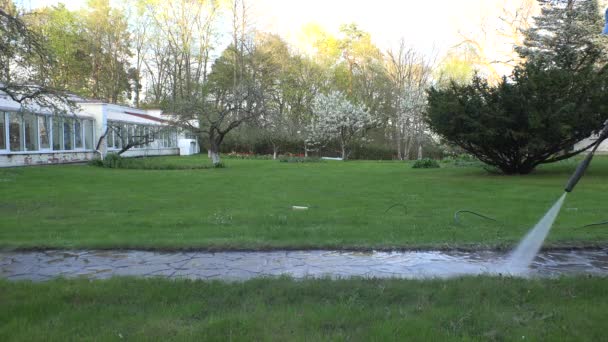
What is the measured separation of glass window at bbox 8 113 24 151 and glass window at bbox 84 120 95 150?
652 centimetres

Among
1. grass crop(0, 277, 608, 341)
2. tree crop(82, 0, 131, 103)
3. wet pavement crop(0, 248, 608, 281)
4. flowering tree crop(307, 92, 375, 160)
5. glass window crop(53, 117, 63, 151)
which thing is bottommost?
wet pavement crop(0, 248, 608, 281)

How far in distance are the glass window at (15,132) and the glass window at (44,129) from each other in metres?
1.63

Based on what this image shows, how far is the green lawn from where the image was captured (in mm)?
7508

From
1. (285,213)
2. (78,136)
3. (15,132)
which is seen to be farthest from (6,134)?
(285,213)

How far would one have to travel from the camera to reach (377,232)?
26.7 feet

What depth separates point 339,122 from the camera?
40.2 metres

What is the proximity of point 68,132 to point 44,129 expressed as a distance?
94.4 inches

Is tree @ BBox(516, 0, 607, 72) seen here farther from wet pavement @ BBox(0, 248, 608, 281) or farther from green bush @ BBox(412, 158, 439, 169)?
wet pavement @ BBox(0, 248, 608, 281)

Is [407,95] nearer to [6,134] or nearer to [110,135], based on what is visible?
[110,135]

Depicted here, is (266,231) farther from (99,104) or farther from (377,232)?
(99,104)

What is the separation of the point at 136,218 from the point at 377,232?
5.03 m

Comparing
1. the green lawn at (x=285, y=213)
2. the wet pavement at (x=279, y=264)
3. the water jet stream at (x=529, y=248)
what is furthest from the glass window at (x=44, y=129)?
the water jet stream at (x=529, y=248)

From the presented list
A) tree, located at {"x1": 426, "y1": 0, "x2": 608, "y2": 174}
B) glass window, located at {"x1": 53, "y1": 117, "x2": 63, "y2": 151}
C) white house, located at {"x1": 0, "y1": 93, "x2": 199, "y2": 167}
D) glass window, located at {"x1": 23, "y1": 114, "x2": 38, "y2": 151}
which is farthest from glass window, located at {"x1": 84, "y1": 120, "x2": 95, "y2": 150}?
tree, located at {"x1": 426, "y1": 0, "x2": 608, "y2": 174}

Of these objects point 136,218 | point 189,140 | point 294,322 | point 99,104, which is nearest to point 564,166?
point 136,218
